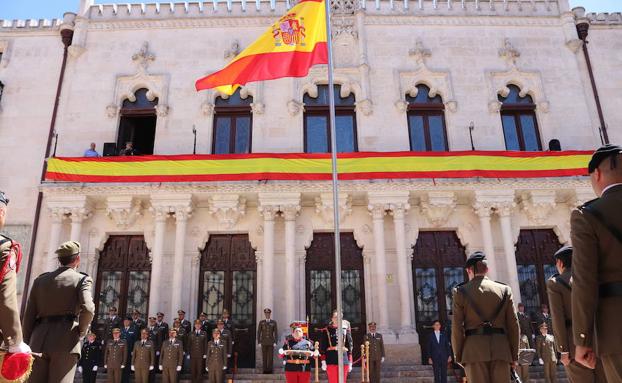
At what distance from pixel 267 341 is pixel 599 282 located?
11227 mm

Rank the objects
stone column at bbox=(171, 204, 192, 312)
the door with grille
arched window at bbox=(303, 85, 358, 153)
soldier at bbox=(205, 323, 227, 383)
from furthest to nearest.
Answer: arched window at bbox=(303, 85, 358, 153) < the door with grille < stone column at bbox=(171, 204, 192, 312) < soldier at bbox=(205, 323, 227, 383)

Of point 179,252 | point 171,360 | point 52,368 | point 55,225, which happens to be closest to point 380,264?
point 179,252

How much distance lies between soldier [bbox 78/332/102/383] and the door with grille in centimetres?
342

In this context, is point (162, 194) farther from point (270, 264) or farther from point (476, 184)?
point (476, 184)

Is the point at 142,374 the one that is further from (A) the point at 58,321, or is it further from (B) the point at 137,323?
(A) the point at 58,321

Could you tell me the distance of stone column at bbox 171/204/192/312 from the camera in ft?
49.5

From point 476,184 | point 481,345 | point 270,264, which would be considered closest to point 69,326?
point 481,345

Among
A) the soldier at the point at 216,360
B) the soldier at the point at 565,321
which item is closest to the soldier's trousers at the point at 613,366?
the soldier at the point at 565,321

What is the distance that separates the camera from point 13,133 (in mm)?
18109

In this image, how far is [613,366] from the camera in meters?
3.30

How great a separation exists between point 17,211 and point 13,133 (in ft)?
10.4

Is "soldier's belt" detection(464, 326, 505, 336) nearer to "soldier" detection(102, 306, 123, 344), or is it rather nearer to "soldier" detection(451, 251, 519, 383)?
"soldier" detection(451, 251, 519, 383)

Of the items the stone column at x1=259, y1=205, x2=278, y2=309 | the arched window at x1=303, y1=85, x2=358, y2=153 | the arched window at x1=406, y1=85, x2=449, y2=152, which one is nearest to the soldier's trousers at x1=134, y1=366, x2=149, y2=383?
the stone column at x1=259, y1=205, x2=278, y2=309

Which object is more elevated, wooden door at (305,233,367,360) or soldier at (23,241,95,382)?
wooden door at (305,233,367,360)
